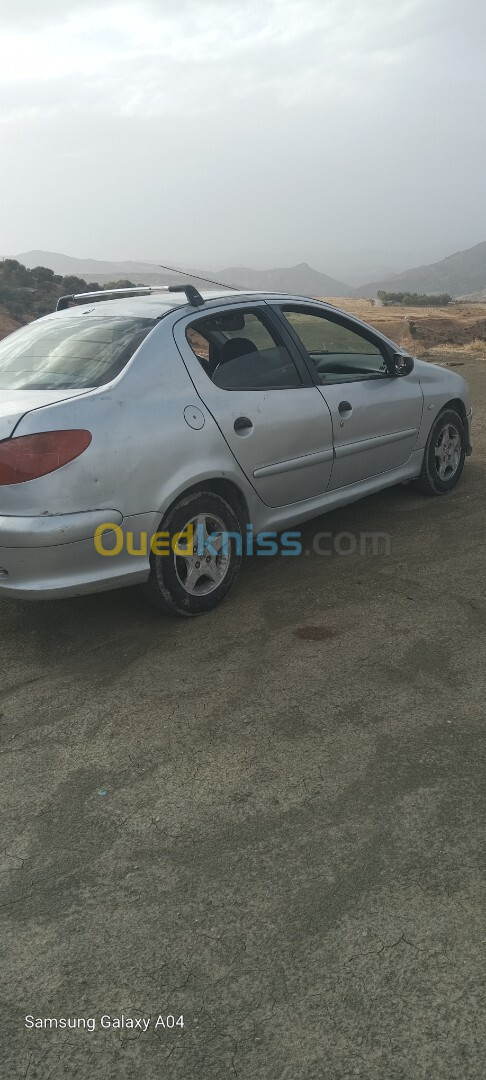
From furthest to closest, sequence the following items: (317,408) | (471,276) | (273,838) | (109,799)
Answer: (471,276)
(317,408)
(109,799)
(273,838)

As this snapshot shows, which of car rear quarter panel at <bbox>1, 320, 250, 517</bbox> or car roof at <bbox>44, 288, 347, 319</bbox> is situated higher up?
car roof at <bbox>44, 288, 347, 319</bbox>

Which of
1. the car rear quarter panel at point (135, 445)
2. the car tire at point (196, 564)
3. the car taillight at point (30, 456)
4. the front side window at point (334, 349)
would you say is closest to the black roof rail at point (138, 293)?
the car rear quarter panel at point (135, 445)

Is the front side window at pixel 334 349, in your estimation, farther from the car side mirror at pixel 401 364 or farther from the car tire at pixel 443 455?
the car tire at pixel 443 455

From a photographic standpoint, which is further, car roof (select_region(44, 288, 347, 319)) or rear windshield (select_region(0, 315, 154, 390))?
car roof (select_region(44, 288, 347, 319))

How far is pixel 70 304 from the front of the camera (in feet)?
17.2

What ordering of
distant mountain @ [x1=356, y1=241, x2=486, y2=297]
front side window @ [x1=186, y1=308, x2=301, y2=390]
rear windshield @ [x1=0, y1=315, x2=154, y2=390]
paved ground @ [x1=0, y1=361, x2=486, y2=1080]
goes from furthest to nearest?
distant mountain @ [x1=356, y1=241, x2=486, y2=297]
front side window @ [x1=186, y1=308, x2=301, y2=390]
rear windshield @ [x1=0, y1=315, x2=154, y2=390]
paved ground @ [x1=0, y1=361, x2=486, y2=1080]

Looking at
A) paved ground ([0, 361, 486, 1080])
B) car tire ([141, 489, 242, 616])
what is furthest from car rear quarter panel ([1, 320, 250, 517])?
paved ground ([0, 361, 486, 1080])

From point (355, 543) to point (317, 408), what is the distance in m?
0.99

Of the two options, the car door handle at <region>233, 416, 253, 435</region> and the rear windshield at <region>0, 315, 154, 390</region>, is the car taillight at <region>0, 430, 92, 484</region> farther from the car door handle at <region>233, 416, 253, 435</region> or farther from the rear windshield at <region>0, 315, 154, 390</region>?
the car door handle at <region>233, 416, 253, 435</region>

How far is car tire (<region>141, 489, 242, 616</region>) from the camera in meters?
4.03

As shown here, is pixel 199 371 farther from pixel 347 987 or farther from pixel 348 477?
pixel 347 987

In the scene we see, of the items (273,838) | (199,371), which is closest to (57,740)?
(273,838)

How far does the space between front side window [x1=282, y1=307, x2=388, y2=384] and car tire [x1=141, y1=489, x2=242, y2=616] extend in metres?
1.25

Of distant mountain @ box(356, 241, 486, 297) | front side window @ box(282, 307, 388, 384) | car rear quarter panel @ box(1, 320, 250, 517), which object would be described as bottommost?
car rear quarter panel @ box(1, 320, 250, 517)
